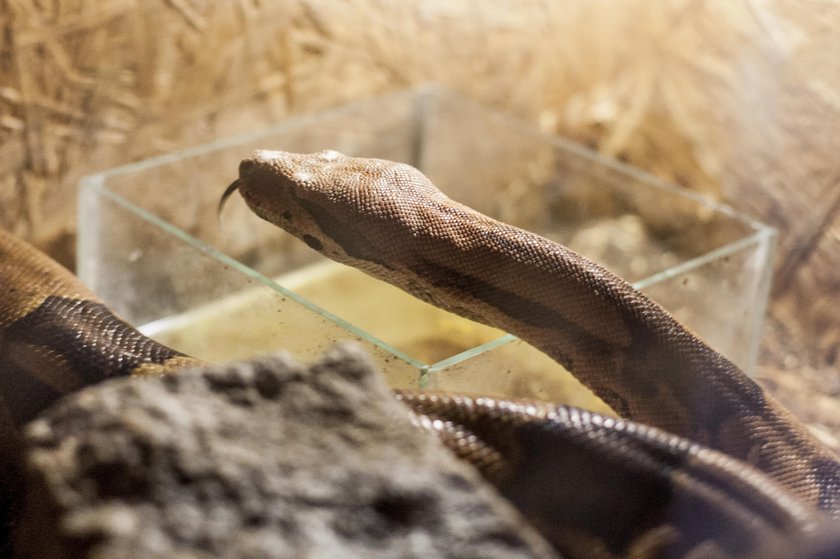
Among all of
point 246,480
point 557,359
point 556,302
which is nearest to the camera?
point 246,480

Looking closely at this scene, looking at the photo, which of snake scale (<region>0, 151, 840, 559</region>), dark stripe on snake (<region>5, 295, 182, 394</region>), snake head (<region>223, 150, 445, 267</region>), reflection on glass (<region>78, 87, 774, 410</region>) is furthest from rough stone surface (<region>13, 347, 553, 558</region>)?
snake head (<region>223, 150, 445, 267</region>)

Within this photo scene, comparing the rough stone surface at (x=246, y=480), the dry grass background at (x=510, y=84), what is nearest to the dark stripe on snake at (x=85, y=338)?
the rough stone surface at (x=246, y=480)

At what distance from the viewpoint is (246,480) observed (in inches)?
47.3

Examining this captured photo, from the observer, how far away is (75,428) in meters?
1.25

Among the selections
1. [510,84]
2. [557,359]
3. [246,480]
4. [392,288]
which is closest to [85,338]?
[392,288]

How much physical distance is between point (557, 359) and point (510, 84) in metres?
2.28

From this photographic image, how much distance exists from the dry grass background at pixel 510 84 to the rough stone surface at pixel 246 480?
6.43 feet

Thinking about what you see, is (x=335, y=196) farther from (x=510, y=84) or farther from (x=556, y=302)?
(x=510, y=84)

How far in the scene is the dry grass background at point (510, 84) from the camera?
3.03 m

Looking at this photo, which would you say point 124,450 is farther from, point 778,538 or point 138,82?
point 138,82

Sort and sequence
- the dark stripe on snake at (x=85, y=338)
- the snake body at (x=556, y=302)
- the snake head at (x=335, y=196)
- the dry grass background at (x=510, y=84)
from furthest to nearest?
the dry grass background at (x=510, y=84), the snake head at (x=335, y=196), the snake body at (x=556, y=302), the dark stripe on snake at (x=85, y=338)

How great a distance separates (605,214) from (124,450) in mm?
2898

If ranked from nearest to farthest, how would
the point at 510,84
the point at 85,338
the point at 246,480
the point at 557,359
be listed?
1. the point at 246,480
2. the point at 85,338
3. the point at 557,359
4. the point at 510,84

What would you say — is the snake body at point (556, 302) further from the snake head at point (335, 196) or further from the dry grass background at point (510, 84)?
the dry grass background at point (510, 84)
